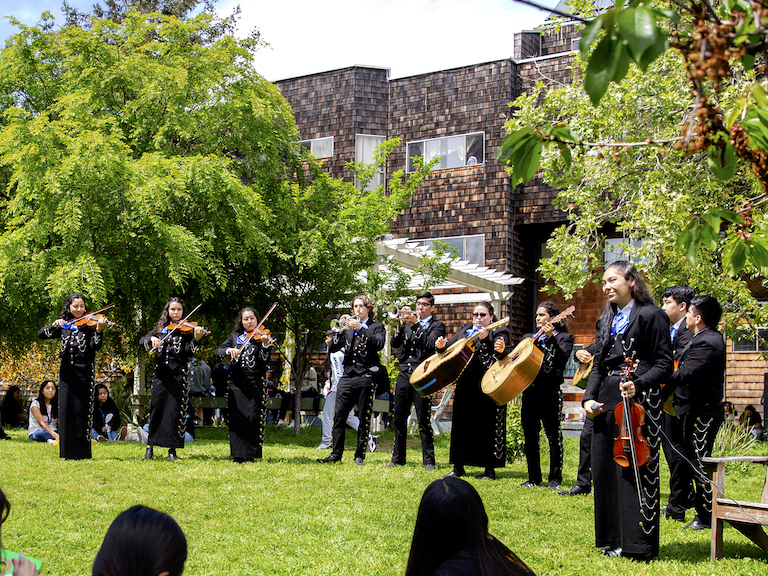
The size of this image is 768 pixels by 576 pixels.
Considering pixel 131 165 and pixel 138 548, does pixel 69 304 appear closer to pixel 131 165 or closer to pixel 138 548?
pixel 131 165

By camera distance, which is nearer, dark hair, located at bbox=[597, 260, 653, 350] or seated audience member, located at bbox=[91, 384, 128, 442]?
dark hair, located at bbox=[597, 260, 653, 350]

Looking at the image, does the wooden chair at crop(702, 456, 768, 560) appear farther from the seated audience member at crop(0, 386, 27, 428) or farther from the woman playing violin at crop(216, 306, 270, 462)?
the seated audience member at crop(0, 386, 27, 428)

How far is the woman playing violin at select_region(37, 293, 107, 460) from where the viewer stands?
975 cm

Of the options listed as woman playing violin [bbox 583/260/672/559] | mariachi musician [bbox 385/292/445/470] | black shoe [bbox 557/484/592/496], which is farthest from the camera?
mariachi musician [bbox 385/292/445/470]

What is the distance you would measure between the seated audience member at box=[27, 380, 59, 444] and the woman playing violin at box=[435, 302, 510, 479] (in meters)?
6.70

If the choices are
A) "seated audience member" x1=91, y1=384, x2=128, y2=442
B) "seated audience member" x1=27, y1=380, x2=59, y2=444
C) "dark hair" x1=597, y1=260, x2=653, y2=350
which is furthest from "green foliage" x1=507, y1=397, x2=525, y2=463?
"seated audience member" x1=27, y1=380, x2=59, y2=444

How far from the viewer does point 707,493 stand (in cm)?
657

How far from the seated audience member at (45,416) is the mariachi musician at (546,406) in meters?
7.55

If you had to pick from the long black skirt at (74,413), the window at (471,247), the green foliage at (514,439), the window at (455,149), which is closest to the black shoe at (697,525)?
the green foliage at (514,439)

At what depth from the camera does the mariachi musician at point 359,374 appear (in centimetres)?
998

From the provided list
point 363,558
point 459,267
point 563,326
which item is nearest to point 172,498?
point 363,558

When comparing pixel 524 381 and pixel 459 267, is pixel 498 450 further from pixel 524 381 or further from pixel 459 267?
pixel 459 267

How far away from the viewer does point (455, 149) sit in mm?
23094

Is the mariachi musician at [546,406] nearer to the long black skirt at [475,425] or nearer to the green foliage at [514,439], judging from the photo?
the long black skirt at [475,425]
